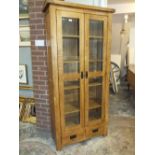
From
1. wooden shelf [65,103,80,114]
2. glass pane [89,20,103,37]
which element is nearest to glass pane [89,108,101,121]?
wooden shelf [65,103,80,114]

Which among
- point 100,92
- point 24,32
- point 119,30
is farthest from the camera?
point 119,30

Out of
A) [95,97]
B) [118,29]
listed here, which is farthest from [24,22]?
[118,29]

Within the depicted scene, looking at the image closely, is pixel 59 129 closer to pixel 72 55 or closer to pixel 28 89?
pixel 72 55

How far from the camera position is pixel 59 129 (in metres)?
2.17

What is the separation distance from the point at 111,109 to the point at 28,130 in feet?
5.78

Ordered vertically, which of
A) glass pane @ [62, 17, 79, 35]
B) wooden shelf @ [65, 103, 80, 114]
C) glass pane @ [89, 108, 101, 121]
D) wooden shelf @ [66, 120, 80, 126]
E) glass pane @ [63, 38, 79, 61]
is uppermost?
glass pane @ [62, 17, 79, 35]

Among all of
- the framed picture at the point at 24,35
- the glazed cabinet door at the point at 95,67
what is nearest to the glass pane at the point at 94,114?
the glazed cabinet door at the point at 95,67

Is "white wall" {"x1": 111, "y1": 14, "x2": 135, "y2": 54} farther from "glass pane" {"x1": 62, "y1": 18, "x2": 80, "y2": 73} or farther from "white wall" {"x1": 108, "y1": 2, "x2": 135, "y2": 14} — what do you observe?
"glass pane" {"x1": 62, "y1": 18, "x2": 80, "y2": 73}

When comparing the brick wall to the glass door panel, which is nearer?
the glass door panel

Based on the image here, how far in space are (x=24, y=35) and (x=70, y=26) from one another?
108 cm

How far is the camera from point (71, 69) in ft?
7.11

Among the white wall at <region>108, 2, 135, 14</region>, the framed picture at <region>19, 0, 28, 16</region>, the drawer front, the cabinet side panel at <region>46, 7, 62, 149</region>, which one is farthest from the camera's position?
the white wall at <region>108, 2, 135, 14</region>

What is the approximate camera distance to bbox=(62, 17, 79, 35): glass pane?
2.03 metres
